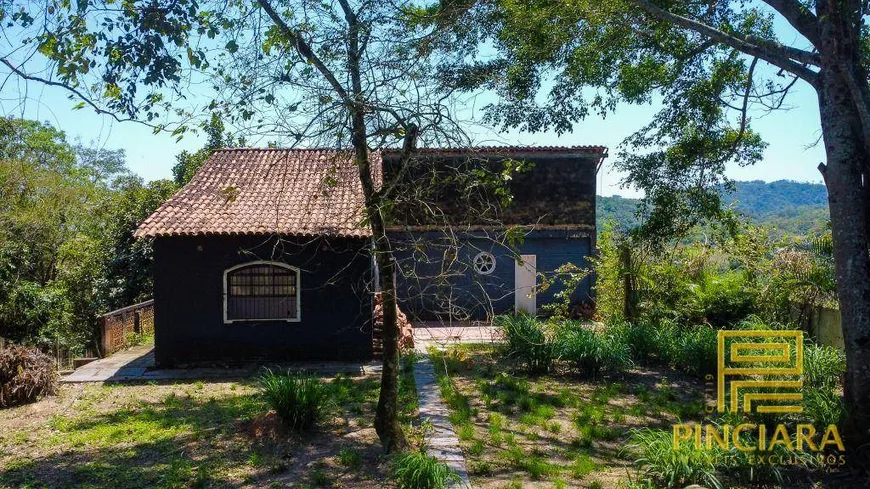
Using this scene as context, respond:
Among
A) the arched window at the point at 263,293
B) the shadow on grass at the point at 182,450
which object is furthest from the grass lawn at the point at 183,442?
the arched window at the point at 263,293

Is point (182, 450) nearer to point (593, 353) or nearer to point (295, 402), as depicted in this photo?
point (295, 402)

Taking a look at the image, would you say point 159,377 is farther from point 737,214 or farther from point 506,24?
point 737,214

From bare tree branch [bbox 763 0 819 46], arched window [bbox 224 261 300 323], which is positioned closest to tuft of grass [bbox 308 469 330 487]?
arched window [bbox 224 261 300 323]

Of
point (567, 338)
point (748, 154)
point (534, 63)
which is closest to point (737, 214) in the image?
point (748, 154)

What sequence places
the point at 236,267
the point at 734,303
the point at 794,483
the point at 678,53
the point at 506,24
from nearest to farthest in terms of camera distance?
the point at 794,483 → the point at 678,53 → the point at 506,24 → the point at 236,267 → the point at 734,303

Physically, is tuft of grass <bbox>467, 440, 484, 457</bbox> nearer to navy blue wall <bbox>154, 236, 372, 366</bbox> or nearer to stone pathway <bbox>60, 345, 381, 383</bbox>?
stone pathway <bbox>60, 345, 381, 383</bbox>

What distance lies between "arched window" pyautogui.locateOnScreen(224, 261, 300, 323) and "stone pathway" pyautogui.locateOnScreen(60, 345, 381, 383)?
38.3 inches

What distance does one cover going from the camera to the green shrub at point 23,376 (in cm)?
921

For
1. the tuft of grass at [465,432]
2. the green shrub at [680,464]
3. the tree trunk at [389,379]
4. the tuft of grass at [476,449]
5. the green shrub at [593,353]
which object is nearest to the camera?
the green shrub at [680,464]

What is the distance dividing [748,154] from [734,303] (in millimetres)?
3713

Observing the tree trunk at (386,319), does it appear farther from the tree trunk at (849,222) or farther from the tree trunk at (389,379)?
the tree trunk at (849,222)

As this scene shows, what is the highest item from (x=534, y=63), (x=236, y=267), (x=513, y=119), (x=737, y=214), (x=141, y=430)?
(x=534, y=63)

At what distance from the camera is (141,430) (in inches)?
316

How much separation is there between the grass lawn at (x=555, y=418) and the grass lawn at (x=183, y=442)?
105 centimetres
